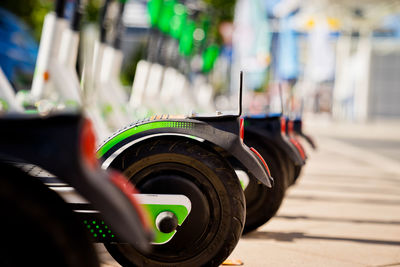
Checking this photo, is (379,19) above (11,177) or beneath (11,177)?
above

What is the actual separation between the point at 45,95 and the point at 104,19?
112 inches

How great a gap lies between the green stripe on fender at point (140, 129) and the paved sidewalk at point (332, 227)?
0.84 meters

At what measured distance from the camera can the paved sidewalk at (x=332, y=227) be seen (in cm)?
437

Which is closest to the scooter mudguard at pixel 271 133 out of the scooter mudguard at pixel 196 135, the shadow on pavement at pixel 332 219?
the shadow on pavement at pixel 332 219

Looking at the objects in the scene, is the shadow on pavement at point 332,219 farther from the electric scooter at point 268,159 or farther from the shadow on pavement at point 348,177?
the shadow on pavement at point 348,177

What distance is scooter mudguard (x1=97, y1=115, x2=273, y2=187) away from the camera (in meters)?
3.38

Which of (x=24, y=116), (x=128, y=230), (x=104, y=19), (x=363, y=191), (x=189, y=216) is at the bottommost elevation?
(x=363, y=191)

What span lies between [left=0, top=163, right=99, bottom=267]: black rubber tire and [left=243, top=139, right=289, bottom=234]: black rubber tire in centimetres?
297

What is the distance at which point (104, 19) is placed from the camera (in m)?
10.2

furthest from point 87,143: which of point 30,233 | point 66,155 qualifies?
point 30,233

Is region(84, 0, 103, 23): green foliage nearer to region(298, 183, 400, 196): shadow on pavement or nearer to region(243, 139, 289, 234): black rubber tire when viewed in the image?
region(298, 183, 400, 196): shadow on pavement

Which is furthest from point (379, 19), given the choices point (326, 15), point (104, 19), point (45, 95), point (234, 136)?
point (234, 136)

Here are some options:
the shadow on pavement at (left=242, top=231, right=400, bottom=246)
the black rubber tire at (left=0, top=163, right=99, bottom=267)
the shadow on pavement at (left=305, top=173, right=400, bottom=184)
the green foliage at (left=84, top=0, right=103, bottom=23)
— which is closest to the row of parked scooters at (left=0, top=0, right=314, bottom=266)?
the black rubber tire at (left=0, top=163, right=99, bottom=267)

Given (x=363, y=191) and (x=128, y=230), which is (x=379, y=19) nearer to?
(x=363, y=191)
